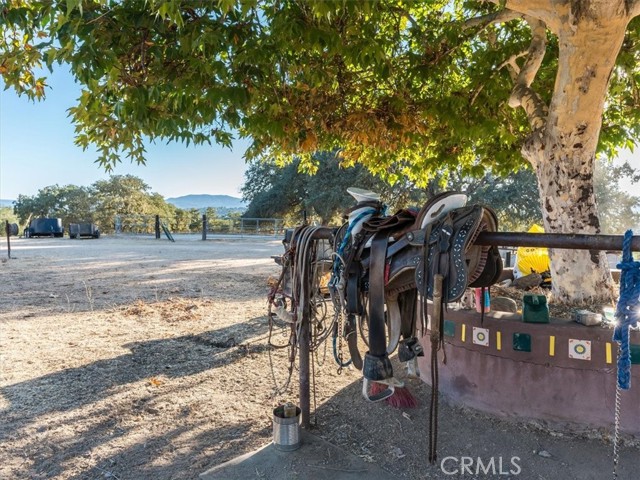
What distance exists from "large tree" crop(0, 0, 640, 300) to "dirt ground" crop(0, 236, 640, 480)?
5.50ft

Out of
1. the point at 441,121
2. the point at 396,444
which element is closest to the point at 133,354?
the point at 396,444

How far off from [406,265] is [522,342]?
125 centimetres

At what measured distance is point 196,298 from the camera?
6.86 metres

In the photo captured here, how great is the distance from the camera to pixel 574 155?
347cm

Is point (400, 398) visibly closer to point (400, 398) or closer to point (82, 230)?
point (400, 398)

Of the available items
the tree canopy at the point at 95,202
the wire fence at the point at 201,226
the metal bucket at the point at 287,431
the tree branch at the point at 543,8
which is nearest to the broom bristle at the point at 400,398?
the metal bucket at the point at 287,431

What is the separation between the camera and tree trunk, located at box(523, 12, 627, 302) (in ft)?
Result: 10.5

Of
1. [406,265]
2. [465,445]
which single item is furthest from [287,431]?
[406,265]

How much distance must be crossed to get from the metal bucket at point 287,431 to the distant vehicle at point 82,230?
23.0 metres

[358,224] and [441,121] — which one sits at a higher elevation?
[441,121]

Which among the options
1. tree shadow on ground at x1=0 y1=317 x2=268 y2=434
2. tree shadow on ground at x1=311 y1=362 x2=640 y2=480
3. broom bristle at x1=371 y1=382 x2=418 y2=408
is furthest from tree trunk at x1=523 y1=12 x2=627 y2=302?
tree shadow on ground at x1=0 y1=317 x2=268 y2=434

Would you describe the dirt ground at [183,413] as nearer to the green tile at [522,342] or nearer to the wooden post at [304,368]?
the wooden post at [304,368]

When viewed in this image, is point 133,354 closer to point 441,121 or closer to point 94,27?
point 94,27

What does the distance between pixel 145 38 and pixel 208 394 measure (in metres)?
2.54
